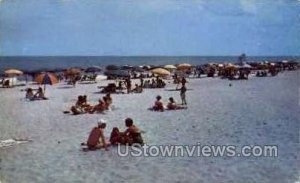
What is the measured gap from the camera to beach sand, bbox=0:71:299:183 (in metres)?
6.01

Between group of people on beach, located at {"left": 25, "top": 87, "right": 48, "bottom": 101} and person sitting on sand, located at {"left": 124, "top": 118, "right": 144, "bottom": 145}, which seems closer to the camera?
person sitting on sand, located at {"left": 124, "top": 118, "right": 144, "bottom": 145}

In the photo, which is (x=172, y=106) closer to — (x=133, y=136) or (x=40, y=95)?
(x=133, y=136)

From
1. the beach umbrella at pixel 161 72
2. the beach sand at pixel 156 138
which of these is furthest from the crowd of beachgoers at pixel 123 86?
the beach sand at pixel 156 138

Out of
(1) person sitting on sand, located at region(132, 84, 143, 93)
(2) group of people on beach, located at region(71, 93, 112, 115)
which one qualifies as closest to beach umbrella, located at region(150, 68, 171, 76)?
(1) person sitting on sand, located at region(132, 84, 143, 93)

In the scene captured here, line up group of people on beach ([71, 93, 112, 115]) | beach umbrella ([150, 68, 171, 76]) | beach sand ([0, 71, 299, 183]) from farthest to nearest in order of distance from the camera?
beach umbrella ([150, 68, 171, 76]) → group of people on beach ([71, 93, 112, 115]) → beach sand ([0, 71, 299, 183])

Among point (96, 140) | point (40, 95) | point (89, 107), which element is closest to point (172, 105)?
point (89, 107)

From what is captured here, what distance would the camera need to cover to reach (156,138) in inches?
280

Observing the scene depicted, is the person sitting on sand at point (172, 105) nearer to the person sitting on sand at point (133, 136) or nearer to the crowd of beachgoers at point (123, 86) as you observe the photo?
the crowd of beachgoers at point (123, 86)

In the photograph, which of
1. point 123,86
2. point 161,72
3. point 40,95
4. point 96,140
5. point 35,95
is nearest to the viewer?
point 96,140

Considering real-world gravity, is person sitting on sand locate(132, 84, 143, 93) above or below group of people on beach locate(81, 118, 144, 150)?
above

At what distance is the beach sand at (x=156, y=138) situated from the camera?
6012 millimetres

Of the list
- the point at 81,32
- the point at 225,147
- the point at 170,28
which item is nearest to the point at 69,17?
the point at 81,32

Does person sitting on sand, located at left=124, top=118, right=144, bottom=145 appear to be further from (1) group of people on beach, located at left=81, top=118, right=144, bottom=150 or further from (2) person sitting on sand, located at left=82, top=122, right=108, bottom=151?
(2) person sitting on sand, located at left=82, top=122, right=108, bottom=151

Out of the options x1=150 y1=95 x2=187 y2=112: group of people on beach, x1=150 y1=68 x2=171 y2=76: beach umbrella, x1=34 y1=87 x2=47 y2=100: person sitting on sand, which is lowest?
x1=150 y1=95 x2=187 y2=112: group of people on beach
